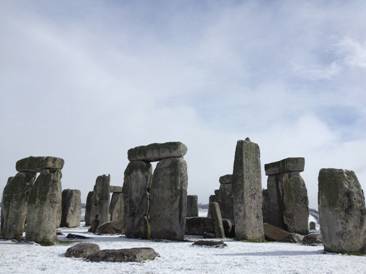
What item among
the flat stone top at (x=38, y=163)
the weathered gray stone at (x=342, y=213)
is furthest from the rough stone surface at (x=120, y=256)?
the weathered gray stone at (x=342, y=213)

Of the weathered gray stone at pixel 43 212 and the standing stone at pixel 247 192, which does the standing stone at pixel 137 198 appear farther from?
the weathered gray stone at pixel 43 212

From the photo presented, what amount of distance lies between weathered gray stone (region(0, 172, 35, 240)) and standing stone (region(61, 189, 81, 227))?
10630 mm

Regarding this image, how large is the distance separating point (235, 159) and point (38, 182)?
587 centimetres

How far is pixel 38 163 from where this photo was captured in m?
10.5

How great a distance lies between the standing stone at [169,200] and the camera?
38.8ft

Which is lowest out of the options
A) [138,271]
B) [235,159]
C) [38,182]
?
[138,271]

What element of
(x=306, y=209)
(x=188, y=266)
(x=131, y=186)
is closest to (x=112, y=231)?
(x=131, y=186)

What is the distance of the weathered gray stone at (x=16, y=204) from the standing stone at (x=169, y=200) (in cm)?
369

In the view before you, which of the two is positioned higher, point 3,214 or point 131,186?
point 131,186

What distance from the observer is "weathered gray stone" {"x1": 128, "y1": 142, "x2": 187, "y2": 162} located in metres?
12.3

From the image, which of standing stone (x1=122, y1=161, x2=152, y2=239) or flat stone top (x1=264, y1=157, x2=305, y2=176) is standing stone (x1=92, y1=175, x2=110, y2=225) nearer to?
standing stone (x1=122, y1=161, x2=152, y2=239)

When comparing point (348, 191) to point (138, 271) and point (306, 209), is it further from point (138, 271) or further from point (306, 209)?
point (306, 209)

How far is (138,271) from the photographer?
5.77 m

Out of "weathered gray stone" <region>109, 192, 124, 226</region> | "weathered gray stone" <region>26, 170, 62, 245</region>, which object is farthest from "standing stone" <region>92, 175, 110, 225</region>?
"weathered gray stone" <region>26, 170, 62, 245</region>
